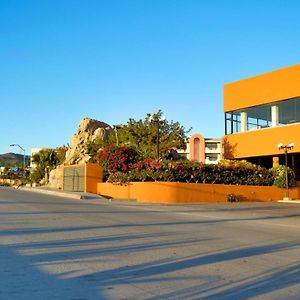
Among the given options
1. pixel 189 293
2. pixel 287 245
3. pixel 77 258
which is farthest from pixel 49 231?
pixel 189 293

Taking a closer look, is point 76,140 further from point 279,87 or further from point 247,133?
point 279,87

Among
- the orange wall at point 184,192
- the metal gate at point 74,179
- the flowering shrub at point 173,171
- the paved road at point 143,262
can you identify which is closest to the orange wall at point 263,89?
the flowering shrub at point 173,171

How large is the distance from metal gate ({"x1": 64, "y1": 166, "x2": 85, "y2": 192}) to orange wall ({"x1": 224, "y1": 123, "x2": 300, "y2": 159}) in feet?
38.8

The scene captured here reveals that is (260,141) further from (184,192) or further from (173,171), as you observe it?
(184,192)

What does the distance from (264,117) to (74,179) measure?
15391 millimetres

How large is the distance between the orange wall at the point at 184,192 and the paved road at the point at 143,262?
1455 centimetres

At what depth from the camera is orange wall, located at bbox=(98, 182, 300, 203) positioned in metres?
29.4

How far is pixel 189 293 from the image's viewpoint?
649cm

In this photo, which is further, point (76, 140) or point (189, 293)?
point (76, 140)

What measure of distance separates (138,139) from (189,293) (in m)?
33.5

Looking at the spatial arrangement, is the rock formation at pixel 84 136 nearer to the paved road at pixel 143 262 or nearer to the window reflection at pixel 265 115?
the window reflection at pixel 265 115

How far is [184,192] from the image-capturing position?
29.7 m

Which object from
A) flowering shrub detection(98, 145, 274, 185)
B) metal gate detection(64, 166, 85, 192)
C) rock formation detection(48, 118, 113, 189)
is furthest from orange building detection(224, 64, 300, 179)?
rock formation detection(48, 118, 113, 189)

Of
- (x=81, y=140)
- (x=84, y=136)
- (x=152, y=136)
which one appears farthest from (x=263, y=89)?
(x=81, y=140)
